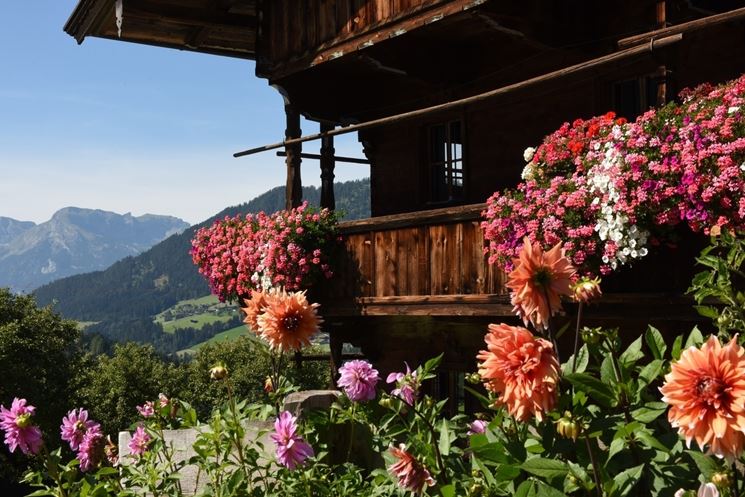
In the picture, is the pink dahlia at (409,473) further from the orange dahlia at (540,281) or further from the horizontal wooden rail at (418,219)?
the horizontal wooden rail at (418,219)

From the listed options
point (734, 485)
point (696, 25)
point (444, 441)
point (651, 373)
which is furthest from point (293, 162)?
point (734, 485)

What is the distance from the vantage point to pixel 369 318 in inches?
530

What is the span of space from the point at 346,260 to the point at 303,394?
6.57 metres

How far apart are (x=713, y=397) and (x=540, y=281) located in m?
0.81

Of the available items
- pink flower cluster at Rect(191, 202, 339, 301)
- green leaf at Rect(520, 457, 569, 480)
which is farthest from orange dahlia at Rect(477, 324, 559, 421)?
pink flower cluster at Rect(191, 202, 339, 301)

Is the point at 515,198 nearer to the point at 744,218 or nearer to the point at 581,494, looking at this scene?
the point at 744,218

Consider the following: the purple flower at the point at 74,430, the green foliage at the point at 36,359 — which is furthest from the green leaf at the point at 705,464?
the green foliage at the point at 36,359

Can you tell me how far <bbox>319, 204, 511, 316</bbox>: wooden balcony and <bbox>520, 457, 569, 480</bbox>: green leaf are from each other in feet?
20.7

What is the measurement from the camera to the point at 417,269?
1005cm

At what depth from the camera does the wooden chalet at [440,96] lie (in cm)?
900

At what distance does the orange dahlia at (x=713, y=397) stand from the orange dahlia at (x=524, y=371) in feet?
1.31

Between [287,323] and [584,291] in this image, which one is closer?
[584,291]

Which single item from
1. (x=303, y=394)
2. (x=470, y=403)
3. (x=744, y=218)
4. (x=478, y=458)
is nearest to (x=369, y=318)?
(x=470, y=403)

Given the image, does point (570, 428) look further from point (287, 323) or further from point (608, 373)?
point (287, 323)
